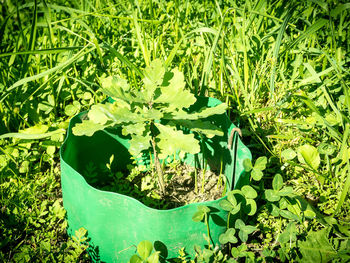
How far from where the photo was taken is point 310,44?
2.15m

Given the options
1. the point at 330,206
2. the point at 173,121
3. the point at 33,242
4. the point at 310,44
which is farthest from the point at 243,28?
the point at 33,242

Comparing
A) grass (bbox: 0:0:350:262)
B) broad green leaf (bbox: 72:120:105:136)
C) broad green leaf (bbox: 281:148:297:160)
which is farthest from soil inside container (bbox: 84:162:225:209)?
broad green leaf (bbox: 72:120:105:136)

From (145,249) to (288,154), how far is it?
974 mm

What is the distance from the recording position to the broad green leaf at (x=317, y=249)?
129 centimetres

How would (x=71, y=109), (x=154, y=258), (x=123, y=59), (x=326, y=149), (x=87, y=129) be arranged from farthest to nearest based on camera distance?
(x=71, y=109) < (x=326, y=149) < (x=123, y=59) < (x=87, y=129) < (x=154, y=258)

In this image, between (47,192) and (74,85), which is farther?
(74,85)

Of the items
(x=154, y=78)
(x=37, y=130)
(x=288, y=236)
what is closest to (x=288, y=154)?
(x=288, y=236)

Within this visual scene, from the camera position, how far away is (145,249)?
1188 millimetres

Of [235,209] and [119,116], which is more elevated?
[119,116]

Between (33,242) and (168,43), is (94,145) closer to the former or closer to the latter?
(33,242)

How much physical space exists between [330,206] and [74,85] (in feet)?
5.69

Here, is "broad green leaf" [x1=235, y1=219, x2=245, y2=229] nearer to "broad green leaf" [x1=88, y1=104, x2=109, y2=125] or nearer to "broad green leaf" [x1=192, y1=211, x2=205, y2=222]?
"broad green leaf" [x1=192, y1=211, x2=205, y2=222]

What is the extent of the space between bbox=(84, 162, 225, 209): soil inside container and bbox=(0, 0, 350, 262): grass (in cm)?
27

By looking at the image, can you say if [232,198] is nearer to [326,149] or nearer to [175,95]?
[175,95]
